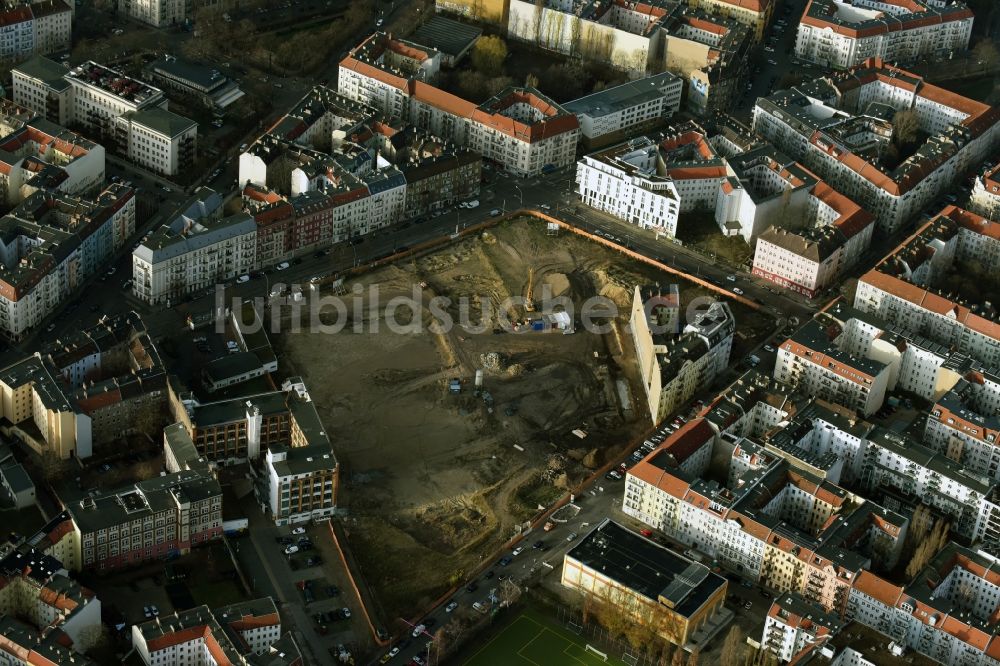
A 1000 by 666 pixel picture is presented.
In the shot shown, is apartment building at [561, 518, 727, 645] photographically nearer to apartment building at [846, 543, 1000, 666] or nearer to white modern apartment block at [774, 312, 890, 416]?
apartment building at [846, 543, 1000, 666]

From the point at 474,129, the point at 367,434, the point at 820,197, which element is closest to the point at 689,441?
the point at 367,434

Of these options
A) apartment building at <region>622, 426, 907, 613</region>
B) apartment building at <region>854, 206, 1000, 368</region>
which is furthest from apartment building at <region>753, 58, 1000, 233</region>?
apartment building at <region>622, 426, 907, 613</region>

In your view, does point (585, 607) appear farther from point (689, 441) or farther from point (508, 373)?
point (508, 373)

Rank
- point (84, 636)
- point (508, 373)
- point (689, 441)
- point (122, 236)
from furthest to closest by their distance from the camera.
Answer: point (122, 236)
point (508, 373)
point (689, 441)
point (84, 636)

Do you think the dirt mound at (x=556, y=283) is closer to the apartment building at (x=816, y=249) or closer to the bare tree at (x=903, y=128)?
the apartment building at (x=816, y=249)

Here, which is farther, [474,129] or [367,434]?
[474,129]

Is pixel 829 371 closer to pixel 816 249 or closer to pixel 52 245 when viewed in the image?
pixel 816 249
